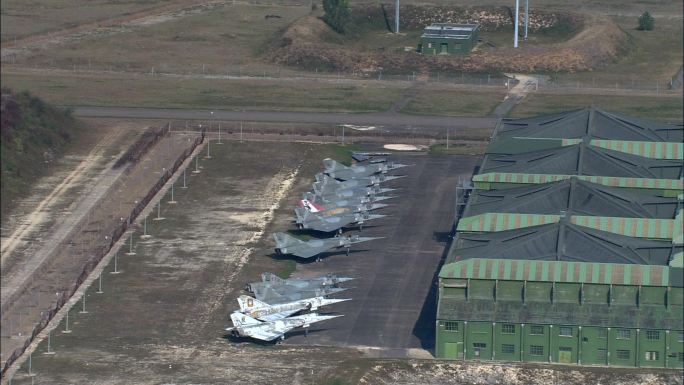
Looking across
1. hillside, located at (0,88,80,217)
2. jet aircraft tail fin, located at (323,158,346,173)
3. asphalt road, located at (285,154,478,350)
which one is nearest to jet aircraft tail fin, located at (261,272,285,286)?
asphalt road, located at (285,154,478,350)

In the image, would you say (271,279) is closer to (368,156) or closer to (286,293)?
(286,293)

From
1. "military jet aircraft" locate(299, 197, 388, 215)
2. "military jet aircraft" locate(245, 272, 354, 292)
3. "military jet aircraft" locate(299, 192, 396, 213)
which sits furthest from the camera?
"military jet aircraft" locate(299, 192, 396, 213)

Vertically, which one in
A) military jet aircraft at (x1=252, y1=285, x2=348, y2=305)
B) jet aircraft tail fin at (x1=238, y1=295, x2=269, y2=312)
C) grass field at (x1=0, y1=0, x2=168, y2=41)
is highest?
grass field at (x1=0, y1=0, x2=168, y2=41)

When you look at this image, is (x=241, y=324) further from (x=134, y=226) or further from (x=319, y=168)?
(x=319, y=168)

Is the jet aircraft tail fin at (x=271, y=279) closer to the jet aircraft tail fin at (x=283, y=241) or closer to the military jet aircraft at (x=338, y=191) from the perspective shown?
the jet aircraft tail fin at (x=283, y=241)

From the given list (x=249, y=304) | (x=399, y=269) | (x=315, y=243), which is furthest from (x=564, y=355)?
(x=315, y=243)

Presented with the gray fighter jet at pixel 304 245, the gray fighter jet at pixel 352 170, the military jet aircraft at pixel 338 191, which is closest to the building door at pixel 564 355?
the gray fighter jet at pixel 304 245

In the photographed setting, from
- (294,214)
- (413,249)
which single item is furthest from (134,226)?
(413,249)

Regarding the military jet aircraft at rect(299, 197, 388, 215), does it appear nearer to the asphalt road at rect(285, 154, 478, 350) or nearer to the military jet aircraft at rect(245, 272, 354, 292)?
the asphalt road at rect(285, 154, 478, 350)
